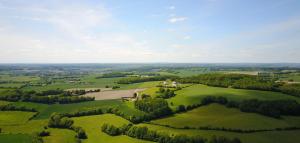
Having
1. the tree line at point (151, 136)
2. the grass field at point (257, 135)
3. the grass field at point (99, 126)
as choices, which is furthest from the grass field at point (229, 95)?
the tree line at point (151, 136)

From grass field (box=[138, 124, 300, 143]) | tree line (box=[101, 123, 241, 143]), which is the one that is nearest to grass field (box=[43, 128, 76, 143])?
tree line (box=[101, 123, 241, 143])

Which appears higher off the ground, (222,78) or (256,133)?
(222,78)

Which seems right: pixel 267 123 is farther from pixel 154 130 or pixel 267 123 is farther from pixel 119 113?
pixel 119 113

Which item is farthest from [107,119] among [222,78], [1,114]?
[222,78]

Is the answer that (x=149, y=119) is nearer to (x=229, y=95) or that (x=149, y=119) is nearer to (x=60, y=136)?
(x=60, y=136)

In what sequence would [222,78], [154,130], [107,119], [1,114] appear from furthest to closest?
[222,78], [1,114], [107,119], [154,130]

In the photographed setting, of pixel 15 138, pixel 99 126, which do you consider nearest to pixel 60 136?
pixel 15 138

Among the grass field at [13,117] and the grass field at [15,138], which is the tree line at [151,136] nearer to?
the grass field at [15,138]
